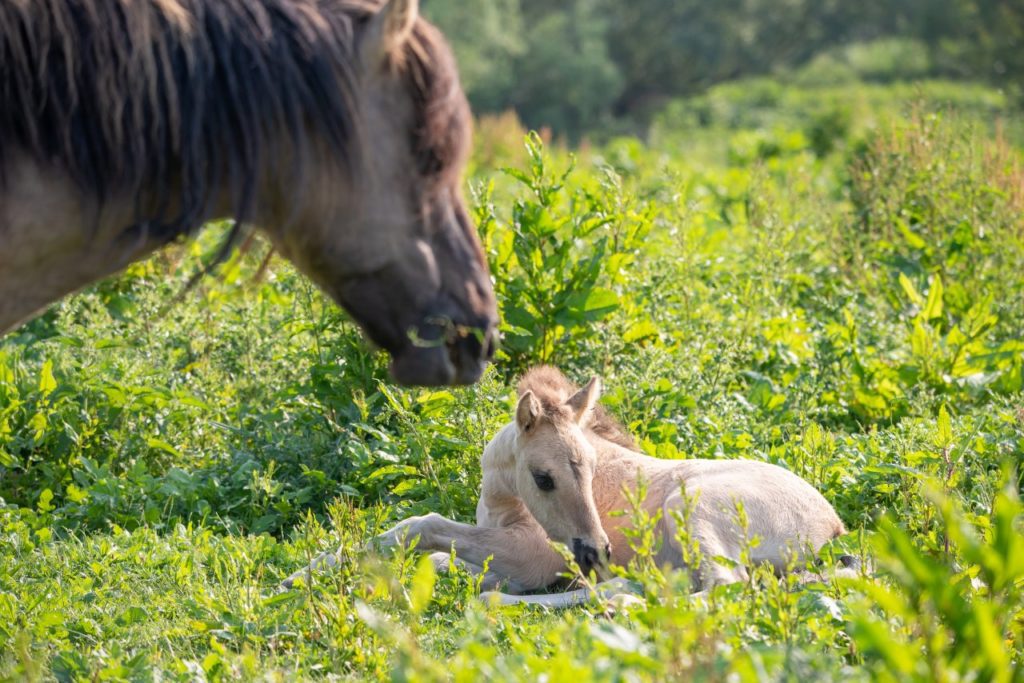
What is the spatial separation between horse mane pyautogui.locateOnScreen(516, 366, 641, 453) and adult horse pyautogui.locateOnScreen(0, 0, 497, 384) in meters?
2.22

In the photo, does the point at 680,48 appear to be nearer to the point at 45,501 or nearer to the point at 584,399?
the point at 584,399

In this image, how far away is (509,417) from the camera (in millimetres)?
5871

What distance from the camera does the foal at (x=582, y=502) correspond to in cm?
484

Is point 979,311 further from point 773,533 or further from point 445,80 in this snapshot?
point 445,80

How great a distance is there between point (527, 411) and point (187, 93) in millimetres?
2506

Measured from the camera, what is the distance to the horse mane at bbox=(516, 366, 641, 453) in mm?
5395

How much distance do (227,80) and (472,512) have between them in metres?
3.21

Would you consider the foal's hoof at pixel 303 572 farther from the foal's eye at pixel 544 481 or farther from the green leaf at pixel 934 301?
the green leaf at pixel 934 301

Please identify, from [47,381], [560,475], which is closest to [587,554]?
[560,475]

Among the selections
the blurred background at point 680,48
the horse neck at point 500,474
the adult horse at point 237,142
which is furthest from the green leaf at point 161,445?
the blurred background at point 680,48

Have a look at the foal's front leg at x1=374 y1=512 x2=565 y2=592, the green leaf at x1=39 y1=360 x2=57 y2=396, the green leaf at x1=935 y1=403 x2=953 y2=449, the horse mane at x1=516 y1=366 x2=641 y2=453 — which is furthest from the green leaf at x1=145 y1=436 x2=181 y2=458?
the green leaf at x1=935 y1=403 x2=953 y2=449

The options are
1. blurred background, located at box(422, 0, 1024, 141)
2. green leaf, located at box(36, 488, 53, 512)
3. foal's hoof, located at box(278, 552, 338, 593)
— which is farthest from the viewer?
blurred background, located at box(422, 0, 1024, 141)

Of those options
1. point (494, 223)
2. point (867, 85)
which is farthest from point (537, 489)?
point (867, 85)

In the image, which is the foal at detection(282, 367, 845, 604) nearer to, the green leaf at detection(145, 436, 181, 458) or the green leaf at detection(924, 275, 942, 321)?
the green leaf at detection(145, 436, 181, 458)
